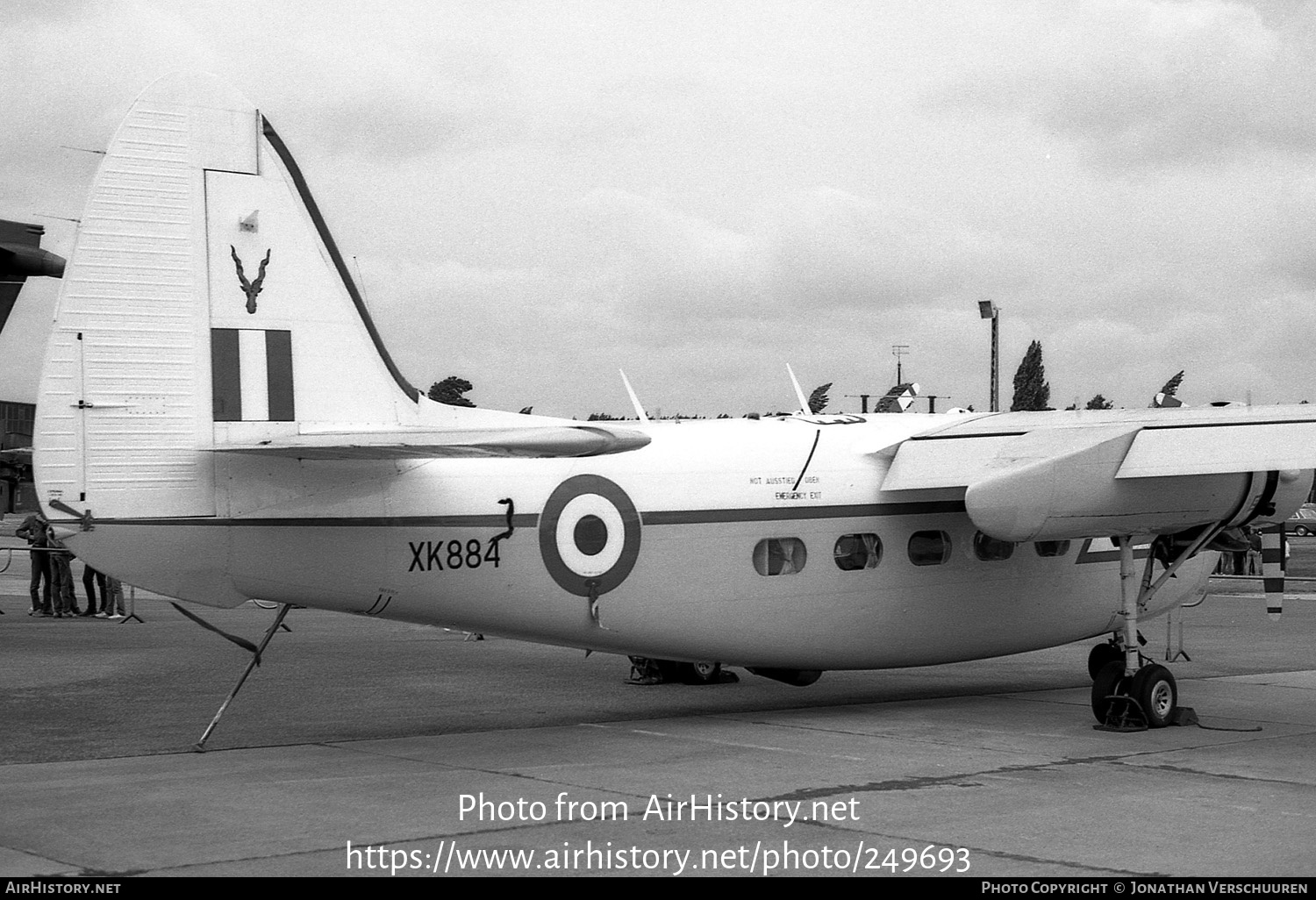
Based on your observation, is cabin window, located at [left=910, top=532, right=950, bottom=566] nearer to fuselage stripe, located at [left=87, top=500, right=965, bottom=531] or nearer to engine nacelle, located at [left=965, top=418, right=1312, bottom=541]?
fuselage stripe, located at [left=87, top=500, right=965, bottom=531]

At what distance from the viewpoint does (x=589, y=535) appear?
12.9 metres

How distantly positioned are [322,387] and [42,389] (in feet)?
7.33

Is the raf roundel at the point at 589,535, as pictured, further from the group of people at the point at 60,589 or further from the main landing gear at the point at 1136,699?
the group of people at the point at 60,589

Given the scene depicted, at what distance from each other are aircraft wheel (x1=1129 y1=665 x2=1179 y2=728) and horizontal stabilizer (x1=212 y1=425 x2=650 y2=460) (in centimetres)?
621

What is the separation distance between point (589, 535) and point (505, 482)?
37.1 inches

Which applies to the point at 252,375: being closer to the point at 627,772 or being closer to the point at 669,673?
the point at 627,772

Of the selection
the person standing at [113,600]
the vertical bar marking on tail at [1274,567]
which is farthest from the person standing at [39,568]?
the vertical bar marking on tail at [1274,567]

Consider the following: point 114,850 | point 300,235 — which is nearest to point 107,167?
point 300,235

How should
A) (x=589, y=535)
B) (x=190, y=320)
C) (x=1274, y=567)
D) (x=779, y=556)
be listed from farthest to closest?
(x=1274, y=567), (x=779, y=556), (x=589, y=535), (x=190, y=320)

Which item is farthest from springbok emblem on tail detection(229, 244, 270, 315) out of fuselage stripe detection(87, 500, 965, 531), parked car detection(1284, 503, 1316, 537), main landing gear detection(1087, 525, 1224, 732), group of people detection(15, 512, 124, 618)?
parked car detection(1284, 503, 1316, 537)

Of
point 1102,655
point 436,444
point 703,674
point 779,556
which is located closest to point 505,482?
point 436,444

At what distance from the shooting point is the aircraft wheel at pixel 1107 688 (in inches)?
545

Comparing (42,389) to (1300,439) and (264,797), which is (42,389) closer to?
(264,797)

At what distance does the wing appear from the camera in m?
12.6
